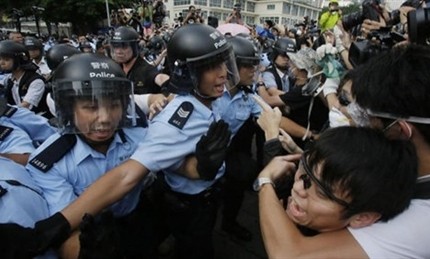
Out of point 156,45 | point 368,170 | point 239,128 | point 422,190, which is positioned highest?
point 368,170

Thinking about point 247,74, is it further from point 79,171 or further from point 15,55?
point 15,55

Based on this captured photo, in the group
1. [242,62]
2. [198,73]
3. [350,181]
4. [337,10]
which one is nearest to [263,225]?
[350,181]

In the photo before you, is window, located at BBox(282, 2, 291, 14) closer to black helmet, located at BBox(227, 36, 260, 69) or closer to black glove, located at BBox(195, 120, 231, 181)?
black helmet, located at BBox(227, 36, 260, 69)

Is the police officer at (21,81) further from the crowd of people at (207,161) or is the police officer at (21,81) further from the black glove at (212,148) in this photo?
the black glove at (212,148)

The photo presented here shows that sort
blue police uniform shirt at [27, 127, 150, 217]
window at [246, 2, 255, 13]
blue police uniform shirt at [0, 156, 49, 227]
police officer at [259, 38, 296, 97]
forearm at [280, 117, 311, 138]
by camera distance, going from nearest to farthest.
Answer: blue police uniform shirt at [0, 156, 49, 227], blue police uniform shirt at [27, 127, 150, 217], forearm at [280, 117, 311, 138], police officer at [259, 38, 296, 97], window at [246, 2, 255, 13]

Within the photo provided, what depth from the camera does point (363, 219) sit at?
1.23 metres

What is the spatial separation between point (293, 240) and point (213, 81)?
3.77ft

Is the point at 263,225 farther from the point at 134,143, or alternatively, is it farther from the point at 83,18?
the point at 83,18

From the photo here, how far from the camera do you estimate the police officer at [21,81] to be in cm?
418

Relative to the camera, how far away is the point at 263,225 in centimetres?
137

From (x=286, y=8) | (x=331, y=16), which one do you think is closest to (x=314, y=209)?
(x=331, y=16)

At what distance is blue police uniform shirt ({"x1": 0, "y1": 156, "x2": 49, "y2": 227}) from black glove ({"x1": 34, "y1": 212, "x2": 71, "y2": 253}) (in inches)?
3.3

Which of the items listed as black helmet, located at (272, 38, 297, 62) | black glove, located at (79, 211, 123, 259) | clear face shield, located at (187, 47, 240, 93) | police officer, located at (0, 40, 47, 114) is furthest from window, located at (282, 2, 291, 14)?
black glove, located at (79, 211, 123, 259)

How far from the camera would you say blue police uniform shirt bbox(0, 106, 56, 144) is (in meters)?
2.25
